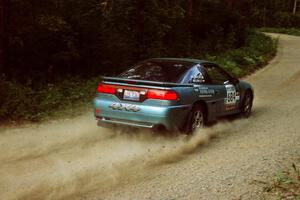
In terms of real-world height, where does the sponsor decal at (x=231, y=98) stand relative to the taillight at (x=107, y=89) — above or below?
below

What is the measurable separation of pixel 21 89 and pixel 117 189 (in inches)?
266

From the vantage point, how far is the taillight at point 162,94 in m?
7.92

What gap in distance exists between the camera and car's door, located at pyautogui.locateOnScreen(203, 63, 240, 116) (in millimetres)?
9484

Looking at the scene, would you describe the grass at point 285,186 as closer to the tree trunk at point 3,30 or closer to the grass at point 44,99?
the grass at point 44,99

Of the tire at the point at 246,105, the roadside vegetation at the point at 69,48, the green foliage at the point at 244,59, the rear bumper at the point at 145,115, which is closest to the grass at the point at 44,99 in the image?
the roadside vegetation at the point at 69,48

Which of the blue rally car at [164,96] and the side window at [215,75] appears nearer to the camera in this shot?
the blue rally car at [164,96]

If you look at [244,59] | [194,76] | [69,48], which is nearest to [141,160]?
[194,76]

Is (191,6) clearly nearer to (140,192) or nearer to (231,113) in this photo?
(231,113)

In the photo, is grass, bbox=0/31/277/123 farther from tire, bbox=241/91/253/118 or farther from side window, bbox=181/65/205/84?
tire, bbox=241/91/253/118

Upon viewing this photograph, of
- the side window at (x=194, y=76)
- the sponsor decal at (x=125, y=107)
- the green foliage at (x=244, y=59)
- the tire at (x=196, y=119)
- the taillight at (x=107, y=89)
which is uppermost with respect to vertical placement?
the side window at (x=194, y=76)

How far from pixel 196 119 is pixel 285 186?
3.07 m

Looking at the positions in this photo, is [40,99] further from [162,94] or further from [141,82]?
[162,94]

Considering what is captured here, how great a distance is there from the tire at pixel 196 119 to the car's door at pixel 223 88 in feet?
2.22

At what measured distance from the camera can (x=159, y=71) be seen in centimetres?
887
